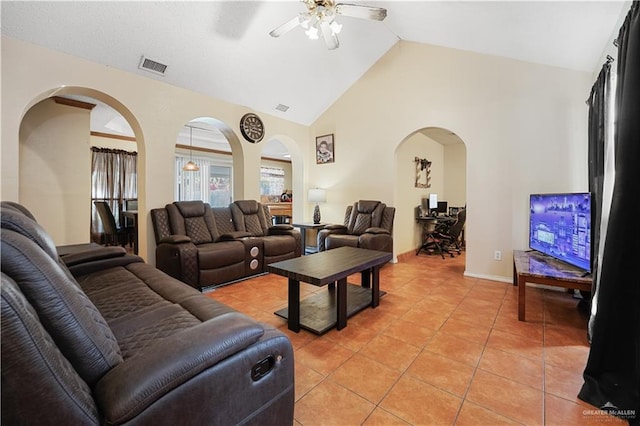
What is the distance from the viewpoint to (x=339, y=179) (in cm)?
550

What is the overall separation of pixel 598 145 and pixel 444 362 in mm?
2288

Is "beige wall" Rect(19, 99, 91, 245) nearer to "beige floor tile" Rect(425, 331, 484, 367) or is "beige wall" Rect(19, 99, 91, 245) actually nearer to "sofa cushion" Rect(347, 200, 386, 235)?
"sofa cushion" Rect(347, 200, 386, 235)

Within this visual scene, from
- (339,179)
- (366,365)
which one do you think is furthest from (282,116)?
(366,365)

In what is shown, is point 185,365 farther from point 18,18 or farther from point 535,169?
point 535,169

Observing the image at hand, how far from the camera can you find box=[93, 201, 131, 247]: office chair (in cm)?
514

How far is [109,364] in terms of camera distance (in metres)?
0.87

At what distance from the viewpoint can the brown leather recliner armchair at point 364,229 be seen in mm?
4289

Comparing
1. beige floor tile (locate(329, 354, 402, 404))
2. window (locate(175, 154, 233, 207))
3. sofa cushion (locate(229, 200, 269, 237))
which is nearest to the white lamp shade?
sofa cushion (locate(229, 200, 269, 237))

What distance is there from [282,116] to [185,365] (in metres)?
4.94

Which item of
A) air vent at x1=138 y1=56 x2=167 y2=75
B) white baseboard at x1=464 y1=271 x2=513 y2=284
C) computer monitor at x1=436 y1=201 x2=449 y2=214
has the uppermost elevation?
air vent at x1=138 y1=56 x2=167 y2=75

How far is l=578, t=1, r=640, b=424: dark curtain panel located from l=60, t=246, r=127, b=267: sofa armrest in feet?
11.0

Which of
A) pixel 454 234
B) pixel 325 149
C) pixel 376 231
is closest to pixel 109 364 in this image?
pixel 376 231

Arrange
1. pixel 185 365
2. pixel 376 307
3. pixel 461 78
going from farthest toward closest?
pixel 461 78, pixel 376 307, pixel 185 365

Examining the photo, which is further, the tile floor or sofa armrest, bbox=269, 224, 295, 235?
sofa armrest, bbox=269, 224, 295, 235
